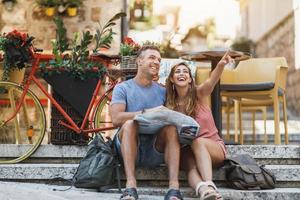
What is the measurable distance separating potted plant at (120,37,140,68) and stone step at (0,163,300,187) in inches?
A: 39.7

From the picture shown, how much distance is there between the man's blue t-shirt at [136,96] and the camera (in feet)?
15.6

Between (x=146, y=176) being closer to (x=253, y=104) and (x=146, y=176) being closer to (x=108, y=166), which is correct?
(x=108, y=166)

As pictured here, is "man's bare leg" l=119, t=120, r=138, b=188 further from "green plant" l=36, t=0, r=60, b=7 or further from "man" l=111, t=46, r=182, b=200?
"green plant" l=36, t=0, r=60, b=7

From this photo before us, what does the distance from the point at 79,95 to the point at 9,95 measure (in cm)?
64

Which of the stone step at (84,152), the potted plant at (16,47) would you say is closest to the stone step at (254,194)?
the stone step at (84,152)

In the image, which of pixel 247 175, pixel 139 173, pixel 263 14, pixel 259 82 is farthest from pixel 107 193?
pixel 263 14

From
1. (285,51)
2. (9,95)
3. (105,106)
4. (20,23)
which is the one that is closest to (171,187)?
(105,106)

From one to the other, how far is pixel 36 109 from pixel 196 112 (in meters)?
1.61

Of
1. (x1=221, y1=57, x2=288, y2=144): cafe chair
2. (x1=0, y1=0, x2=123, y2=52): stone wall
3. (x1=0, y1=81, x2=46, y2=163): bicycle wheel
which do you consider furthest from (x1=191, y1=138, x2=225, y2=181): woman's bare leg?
(x1=0, y1=0, x2=123, y2=52): stone wall

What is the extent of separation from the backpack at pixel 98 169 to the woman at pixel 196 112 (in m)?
0.54

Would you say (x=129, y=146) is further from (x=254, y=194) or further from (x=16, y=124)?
(x=16, y=124)

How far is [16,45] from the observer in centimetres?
551

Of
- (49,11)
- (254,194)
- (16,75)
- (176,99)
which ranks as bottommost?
(254,194)

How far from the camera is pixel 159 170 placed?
4.98 meters
